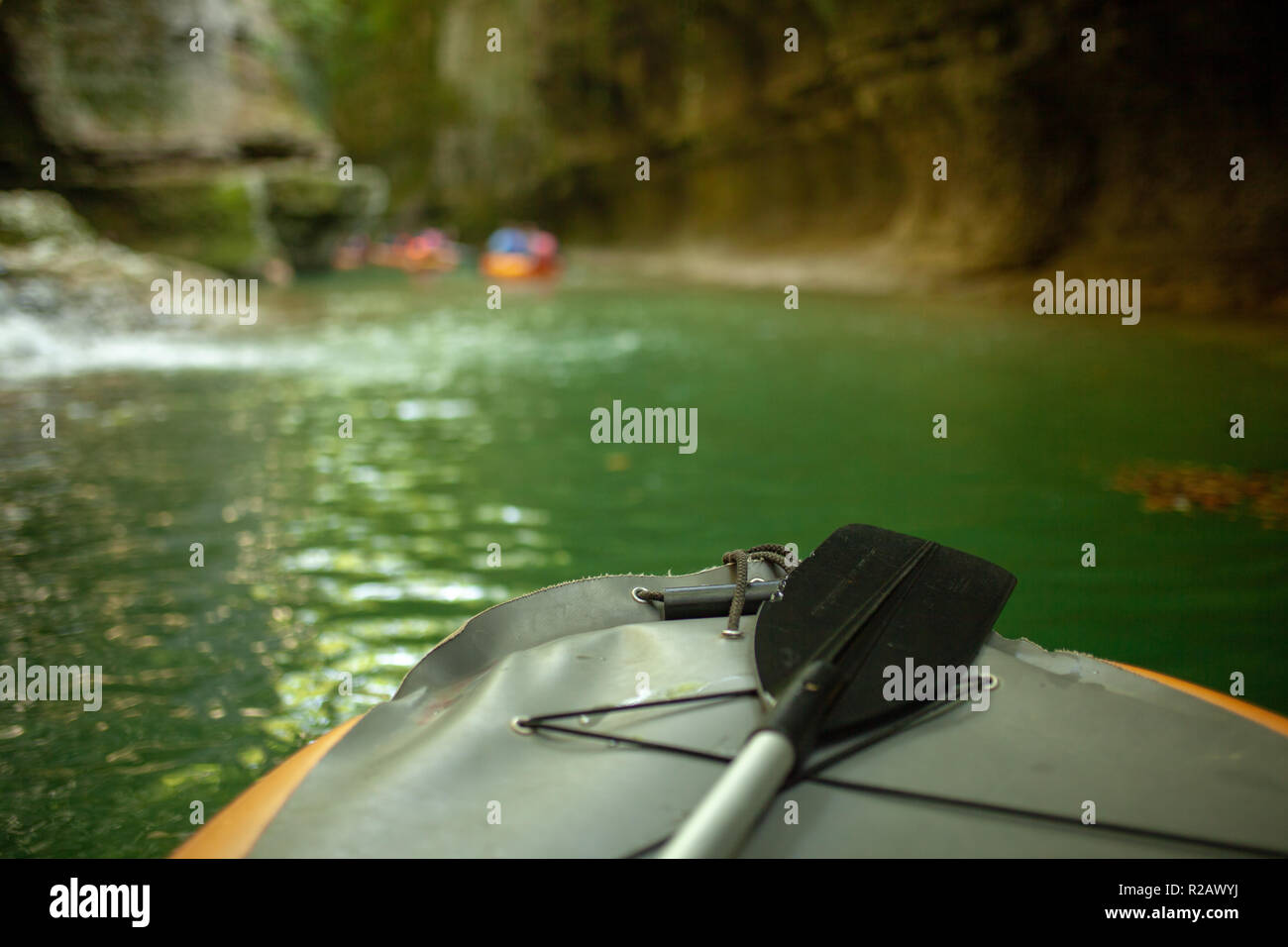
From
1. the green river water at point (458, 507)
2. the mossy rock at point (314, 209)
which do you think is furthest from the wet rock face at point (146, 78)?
the green river water at point (458, 507)

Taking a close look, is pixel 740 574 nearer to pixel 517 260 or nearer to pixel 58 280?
pixel 58 280

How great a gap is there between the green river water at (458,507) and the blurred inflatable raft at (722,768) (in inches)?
42.4

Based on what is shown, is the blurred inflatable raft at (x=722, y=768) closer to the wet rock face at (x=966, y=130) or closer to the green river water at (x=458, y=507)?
the green river water at (x=458, y=507)

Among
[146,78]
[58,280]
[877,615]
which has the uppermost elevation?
[146,78]

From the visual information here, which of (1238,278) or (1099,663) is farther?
(1238,278)

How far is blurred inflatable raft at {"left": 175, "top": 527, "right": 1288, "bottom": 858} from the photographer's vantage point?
1319mm

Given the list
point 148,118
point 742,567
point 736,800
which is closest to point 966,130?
point 148,118

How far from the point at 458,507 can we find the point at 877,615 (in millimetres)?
3379

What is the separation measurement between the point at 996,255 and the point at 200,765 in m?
14.8

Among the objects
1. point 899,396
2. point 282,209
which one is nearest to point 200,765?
point 899,396

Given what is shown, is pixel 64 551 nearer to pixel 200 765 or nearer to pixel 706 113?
pixel 200 765

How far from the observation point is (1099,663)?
1816mm

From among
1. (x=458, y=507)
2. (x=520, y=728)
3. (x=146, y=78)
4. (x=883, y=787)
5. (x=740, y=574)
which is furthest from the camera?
(x=146, y=78)

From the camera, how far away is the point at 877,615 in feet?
5.82
